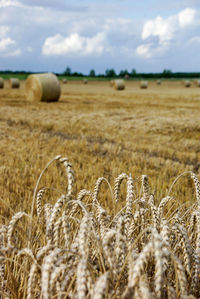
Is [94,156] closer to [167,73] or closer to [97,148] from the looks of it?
[97,148]

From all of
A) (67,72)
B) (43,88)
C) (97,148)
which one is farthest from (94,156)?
(67,72)

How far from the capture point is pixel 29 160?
4.81 m

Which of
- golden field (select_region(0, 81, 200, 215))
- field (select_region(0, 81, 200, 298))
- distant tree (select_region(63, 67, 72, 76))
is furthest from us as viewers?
distant tree (select_region(63, 67, 72, 76))

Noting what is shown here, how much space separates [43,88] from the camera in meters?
14.5

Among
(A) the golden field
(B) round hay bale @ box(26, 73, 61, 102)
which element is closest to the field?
(A) the golden field

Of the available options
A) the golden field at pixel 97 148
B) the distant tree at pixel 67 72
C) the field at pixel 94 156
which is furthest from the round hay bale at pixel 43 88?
the distant tree at pixel 67 72

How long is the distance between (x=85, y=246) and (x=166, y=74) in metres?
88.2

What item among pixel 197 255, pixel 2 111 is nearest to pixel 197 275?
pixel 197 255

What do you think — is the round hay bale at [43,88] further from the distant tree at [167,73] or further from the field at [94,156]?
the distant tree at [167,73]

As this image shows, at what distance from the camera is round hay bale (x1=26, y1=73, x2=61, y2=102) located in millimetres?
14562

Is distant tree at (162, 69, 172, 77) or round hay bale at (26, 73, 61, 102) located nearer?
round hay bale at (26, 73, 61, 102)

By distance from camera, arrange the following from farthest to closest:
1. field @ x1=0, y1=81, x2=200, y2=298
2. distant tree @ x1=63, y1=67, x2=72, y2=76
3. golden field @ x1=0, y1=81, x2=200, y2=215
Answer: distant tree @ x1=63, y1=67, x2=72, y2=76 < golden field @ x1=0, y1=81, x2=200, y2=215 < field @ x1=0, y1=81, x2=200, y2=298

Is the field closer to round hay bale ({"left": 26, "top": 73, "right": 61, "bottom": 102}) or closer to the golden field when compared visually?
the golden field

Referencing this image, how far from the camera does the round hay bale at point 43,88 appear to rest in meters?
14.6
